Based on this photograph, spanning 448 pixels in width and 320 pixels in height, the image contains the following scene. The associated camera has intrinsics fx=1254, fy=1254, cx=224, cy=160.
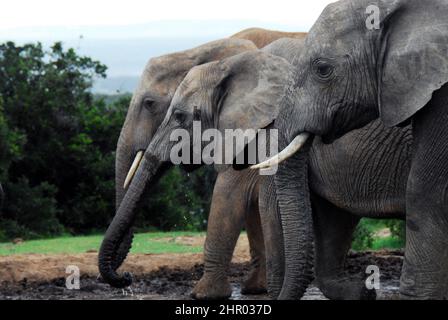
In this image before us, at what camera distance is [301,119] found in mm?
6266

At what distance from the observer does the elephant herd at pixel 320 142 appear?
5973 millimetres

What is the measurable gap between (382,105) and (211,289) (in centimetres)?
300

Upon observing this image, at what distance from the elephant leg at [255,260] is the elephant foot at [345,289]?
129 cm

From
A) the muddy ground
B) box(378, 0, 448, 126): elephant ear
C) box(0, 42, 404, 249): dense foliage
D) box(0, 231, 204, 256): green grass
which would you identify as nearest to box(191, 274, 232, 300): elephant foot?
the muddy ground

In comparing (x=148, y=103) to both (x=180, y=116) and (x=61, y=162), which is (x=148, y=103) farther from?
(x=61, y=162)

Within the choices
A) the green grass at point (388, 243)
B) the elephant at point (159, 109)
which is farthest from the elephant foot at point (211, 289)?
the green grass at point (388, 243)

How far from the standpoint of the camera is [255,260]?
30.6 ft

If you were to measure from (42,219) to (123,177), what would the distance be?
5019 millimetres

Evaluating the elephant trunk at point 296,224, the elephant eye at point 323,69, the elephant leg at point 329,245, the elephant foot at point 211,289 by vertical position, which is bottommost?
the elephant foot at point 211,289

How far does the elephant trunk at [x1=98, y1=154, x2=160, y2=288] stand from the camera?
8.38 meters

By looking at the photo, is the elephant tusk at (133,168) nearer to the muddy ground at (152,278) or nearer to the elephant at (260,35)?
the muddy ground at (152,278)

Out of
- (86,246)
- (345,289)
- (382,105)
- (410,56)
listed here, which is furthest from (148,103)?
(410,56)
